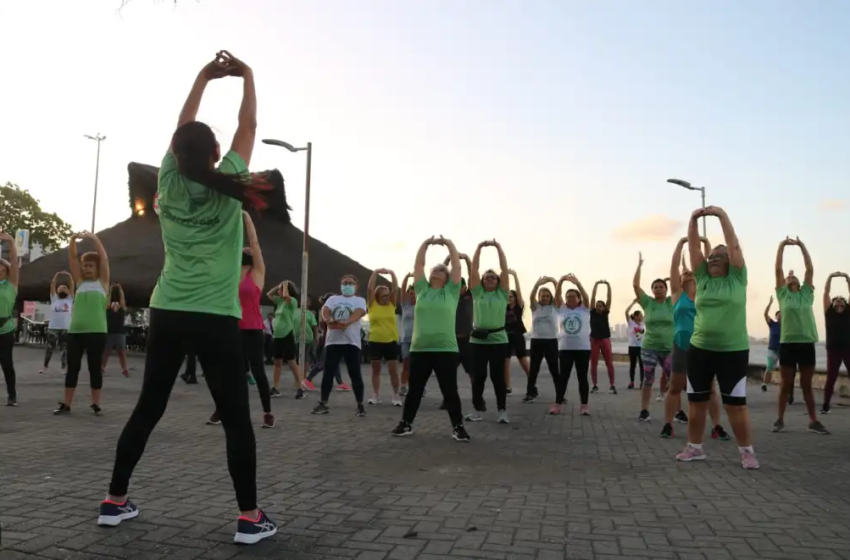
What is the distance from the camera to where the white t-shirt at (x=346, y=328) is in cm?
998

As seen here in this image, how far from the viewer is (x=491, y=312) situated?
934 centimetres

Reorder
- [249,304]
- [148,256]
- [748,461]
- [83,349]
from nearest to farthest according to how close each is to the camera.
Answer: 1. [748,461]
2. [249,304]
3. [83,349]
4. [148,256]

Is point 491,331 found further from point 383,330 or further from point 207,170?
point 207,170

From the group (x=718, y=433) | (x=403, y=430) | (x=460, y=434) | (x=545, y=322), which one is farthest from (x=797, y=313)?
(x=403, y=430)

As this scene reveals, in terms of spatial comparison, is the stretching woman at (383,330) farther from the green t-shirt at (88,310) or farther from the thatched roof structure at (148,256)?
the thatched roof structure at (148,256)

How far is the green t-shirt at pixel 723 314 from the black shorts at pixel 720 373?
7cm

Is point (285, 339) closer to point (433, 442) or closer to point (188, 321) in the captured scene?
point (433, 442)

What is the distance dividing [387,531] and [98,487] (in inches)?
85.8

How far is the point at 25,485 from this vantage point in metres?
4.79

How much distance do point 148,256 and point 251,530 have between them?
25.1 meters

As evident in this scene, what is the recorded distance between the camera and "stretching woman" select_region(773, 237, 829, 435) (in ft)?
28.9

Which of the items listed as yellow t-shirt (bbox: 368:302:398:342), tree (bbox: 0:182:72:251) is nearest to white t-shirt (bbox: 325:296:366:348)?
yellow t-shirt (bbox: 368:302:398:342)

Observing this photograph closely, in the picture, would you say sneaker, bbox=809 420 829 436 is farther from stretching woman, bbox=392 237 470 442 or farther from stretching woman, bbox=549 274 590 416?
stretching woman, bbox=392 237 470 442

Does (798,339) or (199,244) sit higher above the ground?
(199,244)
